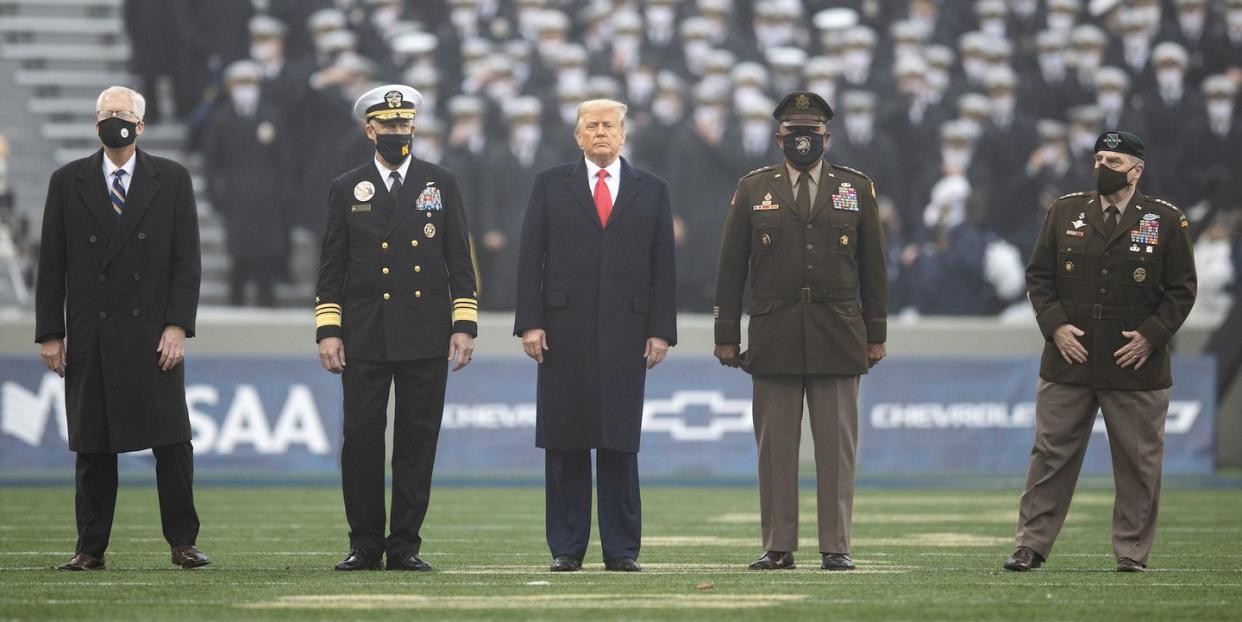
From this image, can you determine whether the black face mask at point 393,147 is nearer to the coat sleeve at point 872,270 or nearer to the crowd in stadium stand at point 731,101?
the coat sleeve at point 872,270

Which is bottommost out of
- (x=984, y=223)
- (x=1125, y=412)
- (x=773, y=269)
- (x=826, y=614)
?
(x=826, y=614)

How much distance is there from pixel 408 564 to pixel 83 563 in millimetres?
1497

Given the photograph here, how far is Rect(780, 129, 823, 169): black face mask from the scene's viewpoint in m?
10.0

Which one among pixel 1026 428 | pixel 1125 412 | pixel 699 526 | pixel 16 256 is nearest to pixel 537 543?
pixel 699 526

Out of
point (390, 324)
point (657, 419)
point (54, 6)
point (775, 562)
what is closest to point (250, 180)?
point (54, 6)

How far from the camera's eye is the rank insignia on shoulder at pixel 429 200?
32.8ft

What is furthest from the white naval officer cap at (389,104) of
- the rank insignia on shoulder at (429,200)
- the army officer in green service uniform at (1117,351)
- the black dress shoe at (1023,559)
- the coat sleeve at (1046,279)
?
the black dress shoe at (1023,559)

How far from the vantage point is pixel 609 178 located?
10.1 meters

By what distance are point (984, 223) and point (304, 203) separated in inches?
279

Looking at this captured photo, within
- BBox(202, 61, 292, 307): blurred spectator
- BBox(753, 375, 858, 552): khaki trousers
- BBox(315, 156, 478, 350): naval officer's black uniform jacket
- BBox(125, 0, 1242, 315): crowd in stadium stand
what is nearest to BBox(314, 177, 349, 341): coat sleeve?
BBox(315, 156, 478, 350): naval officer's black uniform jacket

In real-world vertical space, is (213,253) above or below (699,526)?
above

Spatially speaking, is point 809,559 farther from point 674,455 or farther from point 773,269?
point 674,455

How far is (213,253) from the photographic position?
75.7 feet

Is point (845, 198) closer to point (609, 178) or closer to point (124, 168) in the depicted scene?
point (609, 178)
